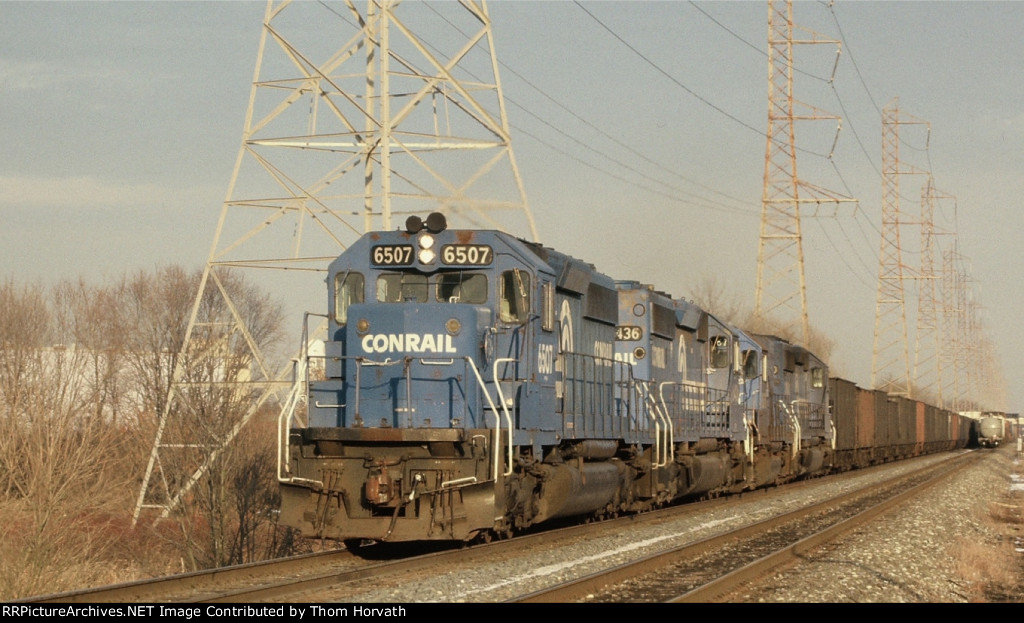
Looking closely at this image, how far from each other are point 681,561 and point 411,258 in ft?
15.4

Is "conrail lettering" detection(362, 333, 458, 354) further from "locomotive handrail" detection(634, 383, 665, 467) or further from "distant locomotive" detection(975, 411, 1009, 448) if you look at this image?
"distant locomotive" detection(975, 411, 1009, 448)

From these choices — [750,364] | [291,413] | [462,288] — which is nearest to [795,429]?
[750,364]

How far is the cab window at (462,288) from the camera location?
44.8 ft

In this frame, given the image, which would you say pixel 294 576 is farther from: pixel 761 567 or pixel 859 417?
pixel 859 417

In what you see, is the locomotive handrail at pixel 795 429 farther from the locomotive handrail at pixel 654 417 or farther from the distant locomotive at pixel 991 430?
the distant locomotive at pixel 991 430

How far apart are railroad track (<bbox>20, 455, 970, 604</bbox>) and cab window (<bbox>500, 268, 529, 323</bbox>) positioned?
8.97 feet

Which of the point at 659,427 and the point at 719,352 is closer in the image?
the point at 659,427

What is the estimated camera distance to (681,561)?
13.0m

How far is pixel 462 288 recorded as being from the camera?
1370cm

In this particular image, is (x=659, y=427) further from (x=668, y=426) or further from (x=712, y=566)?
(x=712, y=566)

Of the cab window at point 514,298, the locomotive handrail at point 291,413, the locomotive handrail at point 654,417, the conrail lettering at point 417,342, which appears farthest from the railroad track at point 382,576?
the cab window at point 514,298

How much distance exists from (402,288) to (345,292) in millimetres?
806

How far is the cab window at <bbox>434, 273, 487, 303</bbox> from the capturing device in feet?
44.8

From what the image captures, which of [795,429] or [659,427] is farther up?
[659,427]
